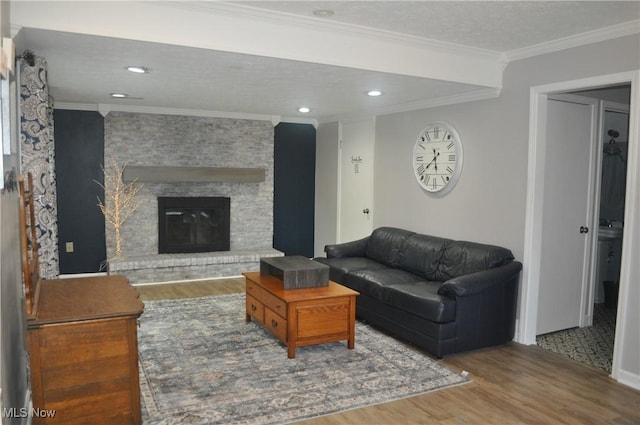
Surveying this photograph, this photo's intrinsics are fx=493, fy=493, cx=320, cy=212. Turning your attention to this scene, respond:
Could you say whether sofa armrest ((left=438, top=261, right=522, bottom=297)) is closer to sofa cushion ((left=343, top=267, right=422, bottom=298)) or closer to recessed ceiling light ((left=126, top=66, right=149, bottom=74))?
sofa cushion ((left=343, top=267, right=422, bottom=298))

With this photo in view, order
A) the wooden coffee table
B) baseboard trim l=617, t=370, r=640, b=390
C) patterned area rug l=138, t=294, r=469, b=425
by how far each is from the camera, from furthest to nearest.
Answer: the wooden coffee table → baseboard trim l=617, t=370, r=640, b=390 → patterned area rug l=138, t=294, r=469, b=425

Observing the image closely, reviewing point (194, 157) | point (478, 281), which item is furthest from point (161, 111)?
point (478, 281)

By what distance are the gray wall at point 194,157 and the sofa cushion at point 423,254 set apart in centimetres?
266

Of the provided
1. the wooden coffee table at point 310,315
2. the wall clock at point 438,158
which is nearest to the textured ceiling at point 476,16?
the wall clock at point 438,158

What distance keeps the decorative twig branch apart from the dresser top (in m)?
3.46

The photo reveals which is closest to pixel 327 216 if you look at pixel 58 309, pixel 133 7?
pixel 133 7

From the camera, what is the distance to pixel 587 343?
13.9 ft

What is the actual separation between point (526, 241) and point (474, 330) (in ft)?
2.98

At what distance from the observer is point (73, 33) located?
283 cm

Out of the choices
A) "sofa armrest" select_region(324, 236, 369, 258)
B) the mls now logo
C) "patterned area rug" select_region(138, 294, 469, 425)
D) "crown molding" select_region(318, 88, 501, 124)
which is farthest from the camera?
"sofa armrest" select_region(324, 236, 369, 258)

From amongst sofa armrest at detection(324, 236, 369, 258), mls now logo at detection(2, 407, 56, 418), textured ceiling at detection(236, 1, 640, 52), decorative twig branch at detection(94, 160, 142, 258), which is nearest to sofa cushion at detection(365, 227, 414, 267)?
sofa armrest at detection(324, 236, 369, 258)

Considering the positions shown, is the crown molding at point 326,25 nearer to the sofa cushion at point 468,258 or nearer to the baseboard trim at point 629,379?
the sofa cushion at point 468,258

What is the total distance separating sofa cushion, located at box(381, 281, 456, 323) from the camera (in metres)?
3.75

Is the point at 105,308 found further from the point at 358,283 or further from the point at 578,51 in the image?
the point at 578,51
